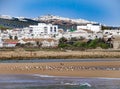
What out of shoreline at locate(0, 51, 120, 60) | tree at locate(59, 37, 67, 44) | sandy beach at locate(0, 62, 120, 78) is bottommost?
shoreline at locate(0, 51, 120, 60)

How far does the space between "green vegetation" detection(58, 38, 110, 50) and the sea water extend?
3742 centimetres

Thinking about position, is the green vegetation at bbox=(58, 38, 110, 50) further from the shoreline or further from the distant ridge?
the distant ridge

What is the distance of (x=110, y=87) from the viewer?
16219 mm

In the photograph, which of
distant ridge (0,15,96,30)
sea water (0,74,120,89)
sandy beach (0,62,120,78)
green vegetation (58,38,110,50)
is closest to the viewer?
sea water (0,74,120,89)

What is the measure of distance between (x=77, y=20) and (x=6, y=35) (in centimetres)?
5338

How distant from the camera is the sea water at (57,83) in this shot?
16484mm

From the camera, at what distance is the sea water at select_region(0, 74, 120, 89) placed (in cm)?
1648

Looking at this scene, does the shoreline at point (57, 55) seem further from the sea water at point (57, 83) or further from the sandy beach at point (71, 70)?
the sea water at point (57, 83)

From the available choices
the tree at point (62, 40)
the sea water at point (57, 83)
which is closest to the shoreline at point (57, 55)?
the tree at point (62, 40)

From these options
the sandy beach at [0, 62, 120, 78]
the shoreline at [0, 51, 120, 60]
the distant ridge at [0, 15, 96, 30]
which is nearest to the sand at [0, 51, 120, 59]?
the shoreline at [0, 51, 120, 60]

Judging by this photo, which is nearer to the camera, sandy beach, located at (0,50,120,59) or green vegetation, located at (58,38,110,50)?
sandy beach, located at (0,50,120,59)

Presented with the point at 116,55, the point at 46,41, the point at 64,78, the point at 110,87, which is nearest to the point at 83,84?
the point at 110,87

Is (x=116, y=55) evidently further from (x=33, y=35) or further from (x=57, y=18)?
(x=57, y=18)

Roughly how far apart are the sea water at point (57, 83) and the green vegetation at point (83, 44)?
37421mm
